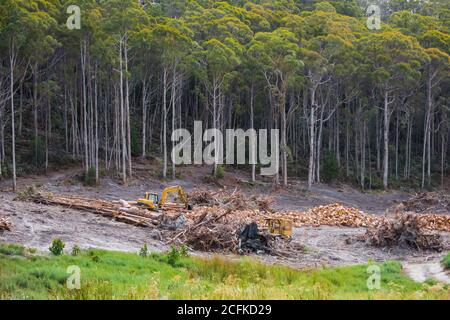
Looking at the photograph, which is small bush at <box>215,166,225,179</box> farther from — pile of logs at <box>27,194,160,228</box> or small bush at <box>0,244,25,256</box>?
small bush at <box>0,244,25,256</box>

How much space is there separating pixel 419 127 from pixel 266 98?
18.9m

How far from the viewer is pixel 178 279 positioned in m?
12.3

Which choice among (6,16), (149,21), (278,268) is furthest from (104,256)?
(149,21)

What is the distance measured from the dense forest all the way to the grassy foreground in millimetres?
18644

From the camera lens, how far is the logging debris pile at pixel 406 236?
68.1ft

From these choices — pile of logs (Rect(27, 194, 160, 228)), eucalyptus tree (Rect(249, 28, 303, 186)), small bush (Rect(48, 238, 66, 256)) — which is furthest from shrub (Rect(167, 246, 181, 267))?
eucalyptus tree (Rect(249, 28, 303, 186))

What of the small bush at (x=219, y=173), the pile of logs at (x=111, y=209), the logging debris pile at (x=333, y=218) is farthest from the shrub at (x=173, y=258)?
the small bush at (x=219, y=173)

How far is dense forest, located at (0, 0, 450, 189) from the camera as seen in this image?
36125 millimetres

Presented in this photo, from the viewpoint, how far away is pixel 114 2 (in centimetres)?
3547

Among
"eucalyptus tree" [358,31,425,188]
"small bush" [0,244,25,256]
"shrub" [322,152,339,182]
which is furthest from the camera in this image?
"shrub" [322,152,339,182]

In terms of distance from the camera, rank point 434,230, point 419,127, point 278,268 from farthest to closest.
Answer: point 419,127, point 434,230, point 278,268

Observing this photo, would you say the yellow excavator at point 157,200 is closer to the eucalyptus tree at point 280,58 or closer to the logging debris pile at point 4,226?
the logging debris pile at point 4,226
